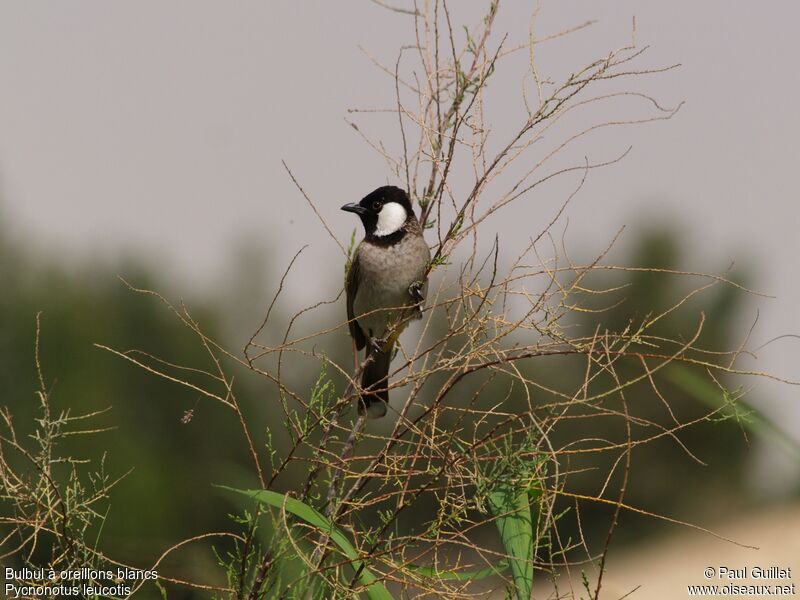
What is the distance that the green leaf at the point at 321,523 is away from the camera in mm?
1943

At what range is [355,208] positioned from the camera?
4.32 metres

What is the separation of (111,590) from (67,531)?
185mm

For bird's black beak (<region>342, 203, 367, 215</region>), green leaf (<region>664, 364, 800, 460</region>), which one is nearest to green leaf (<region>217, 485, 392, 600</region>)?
green leaf (<region>664, 364, 800, 460</region>)

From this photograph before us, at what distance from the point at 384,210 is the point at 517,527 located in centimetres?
213

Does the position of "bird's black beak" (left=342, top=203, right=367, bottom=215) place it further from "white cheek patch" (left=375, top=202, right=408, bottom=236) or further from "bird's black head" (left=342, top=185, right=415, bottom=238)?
"white cheek patch" (left=375, top=202, right=408, bottom=236)

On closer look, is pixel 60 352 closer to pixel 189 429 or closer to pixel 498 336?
pixel 189 429

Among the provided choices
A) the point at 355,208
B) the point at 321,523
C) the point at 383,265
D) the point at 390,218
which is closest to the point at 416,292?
the point at 383,265

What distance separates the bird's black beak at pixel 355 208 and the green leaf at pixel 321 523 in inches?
92.0

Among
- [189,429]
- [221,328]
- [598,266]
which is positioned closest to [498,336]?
[598,266]

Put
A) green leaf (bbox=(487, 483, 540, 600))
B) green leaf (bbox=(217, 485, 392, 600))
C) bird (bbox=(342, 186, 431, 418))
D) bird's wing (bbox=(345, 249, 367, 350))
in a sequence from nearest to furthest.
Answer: green leaf (bbox=(217, 485, 392, 600)) < green leaf (bbox=(487, 483, 540, 600)) < bird (bbox=(342, 186, 431, 418)) < bird's wing (bbox=(345, 249, 367, 350))

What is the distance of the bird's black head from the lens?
4.11 metres

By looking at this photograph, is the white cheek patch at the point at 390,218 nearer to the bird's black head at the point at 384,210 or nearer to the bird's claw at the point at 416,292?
the bird's black head at the point at 384,210

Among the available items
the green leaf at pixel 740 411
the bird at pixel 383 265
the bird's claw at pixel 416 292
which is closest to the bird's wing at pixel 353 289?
the bird at pixel 383 265

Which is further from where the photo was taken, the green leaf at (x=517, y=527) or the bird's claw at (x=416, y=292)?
the bird's claw at (x=416, y=292)
